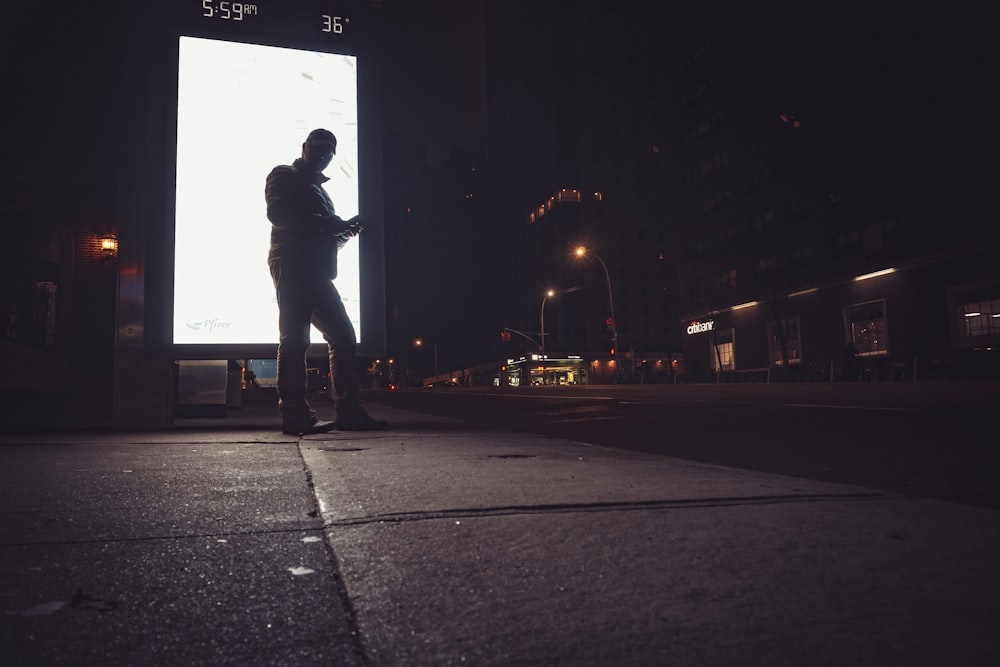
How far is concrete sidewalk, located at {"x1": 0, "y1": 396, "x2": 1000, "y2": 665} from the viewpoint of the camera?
47.8 inches

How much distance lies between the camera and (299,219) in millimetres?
5203

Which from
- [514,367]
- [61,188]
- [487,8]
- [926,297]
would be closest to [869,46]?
[926,297]

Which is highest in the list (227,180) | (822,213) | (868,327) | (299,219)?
(822,213)

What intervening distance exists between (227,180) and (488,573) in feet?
16.7

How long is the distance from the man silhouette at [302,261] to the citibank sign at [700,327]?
2109 inches

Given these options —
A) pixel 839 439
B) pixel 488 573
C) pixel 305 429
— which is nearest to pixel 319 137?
pixel 305 429

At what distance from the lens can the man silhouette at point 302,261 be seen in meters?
5.21

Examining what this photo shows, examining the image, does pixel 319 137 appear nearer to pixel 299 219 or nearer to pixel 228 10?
pixel 299 219

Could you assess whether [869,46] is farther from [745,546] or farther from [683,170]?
[745,546]

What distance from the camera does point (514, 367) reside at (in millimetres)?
102375

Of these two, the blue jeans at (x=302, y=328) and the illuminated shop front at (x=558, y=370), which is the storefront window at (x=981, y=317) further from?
the illuminated shop front at (x=558, y=370)

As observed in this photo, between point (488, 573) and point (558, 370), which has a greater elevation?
point (558, 370)

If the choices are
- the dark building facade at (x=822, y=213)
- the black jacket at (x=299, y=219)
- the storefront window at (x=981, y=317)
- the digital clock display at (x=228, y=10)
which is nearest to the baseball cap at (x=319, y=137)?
the black jacket at (x=299, y=219)

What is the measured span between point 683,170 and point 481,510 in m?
63.1
